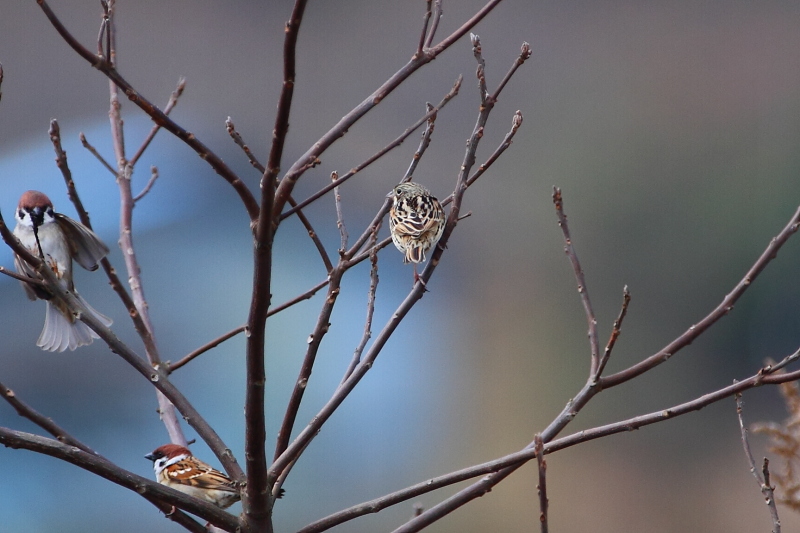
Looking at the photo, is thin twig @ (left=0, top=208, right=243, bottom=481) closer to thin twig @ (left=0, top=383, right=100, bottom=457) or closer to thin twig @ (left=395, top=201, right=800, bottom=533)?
thin twig @ (left=0, top=383, right=100, bottom=457)

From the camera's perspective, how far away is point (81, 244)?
1651 millimetres

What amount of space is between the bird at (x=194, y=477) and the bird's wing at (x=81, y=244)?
0.44 metres

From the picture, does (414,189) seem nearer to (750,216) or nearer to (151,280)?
(151,280)

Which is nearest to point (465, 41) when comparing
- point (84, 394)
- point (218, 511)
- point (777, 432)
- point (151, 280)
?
point (151, 280)

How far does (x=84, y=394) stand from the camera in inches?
131

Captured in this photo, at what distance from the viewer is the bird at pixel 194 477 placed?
178 cm

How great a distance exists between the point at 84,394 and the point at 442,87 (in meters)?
2.09

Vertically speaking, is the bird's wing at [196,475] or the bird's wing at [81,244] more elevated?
the bird's wing at [81,244]

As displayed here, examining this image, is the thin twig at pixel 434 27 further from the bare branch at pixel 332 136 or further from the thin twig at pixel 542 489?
the thin twig at pixel 542 489

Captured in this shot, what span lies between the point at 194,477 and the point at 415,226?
2.49ft

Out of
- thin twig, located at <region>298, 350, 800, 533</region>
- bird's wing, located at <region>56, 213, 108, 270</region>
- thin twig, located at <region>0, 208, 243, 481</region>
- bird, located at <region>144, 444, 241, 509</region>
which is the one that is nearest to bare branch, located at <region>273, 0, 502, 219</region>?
thin twig, located at <region>0, 208, 243, 481</region>

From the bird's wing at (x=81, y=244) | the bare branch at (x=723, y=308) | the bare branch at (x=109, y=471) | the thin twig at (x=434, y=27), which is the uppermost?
the bird's wing at (x=81, y=244)

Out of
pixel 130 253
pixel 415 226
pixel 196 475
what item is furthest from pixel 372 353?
pixel 196 475

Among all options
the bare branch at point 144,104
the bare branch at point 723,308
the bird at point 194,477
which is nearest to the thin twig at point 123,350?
the bare branch at point 144,104
